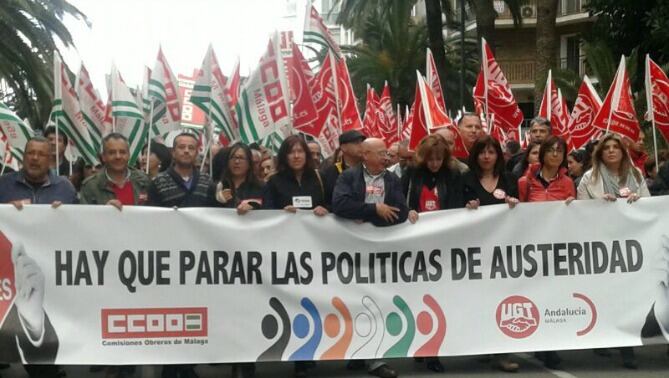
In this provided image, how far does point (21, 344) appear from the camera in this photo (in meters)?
7.38

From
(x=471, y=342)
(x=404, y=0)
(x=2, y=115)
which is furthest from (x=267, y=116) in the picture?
(x=404, y=0)

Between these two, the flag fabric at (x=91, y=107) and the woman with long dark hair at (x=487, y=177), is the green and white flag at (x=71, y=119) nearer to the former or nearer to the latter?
the flag fabric at (x=91, y=107)

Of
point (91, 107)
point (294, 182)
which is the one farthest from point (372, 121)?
point (294, 182)

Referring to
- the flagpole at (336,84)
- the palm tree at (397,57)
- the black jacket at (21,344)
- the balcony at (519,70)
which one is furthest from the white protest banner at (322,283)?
the balcony at (519,70)

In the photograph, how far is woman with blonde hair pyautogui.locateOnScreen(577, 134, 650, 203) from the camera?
8438mm

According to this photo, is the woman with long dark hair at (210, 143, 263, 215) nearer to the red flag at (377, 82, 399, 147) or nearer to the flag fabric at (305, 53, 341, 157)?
the flag fabric at (305, 53, 341, 157)

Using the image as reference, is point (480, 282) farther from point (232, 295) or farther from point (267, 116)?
point (267, 116)

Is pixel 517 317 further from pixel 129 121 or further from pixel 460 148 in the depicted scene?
pixel 129 121

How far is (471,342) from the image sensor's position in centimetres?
795

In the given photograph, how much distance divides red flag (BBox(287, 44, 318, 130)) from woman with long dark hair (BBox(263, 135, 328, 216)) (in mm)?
3105

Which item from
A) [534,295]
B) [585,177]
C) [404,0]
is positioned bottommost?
[534,295]

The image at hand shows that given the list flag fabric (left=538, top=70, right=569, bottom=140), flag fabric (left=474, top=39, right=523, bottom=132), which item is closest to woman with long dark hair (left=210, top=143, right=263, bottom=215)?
flag fabric (left=474, top=39, right=523, bottom=132)

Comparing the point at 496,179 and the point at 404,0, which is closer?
the point at 496,179

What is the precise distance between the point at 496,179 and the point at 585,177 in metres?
0.75
